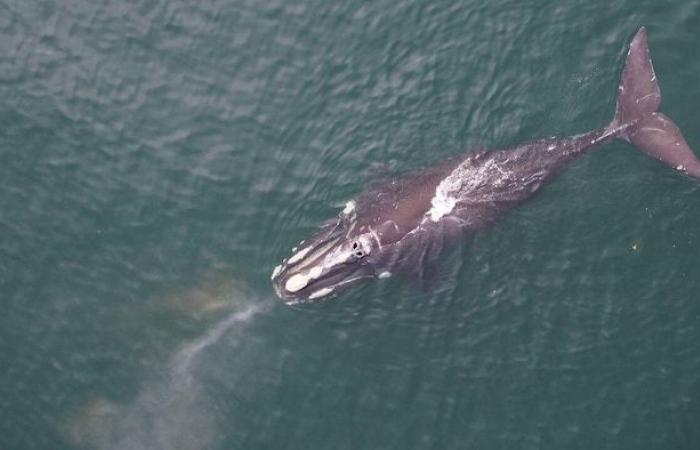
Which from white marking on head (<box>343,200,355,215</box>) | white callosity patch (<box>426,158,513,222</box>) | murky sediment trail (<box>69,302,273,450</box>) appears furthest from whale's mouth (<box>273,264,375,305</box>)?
white callosity patch (<box>426,158,513,222</box>)

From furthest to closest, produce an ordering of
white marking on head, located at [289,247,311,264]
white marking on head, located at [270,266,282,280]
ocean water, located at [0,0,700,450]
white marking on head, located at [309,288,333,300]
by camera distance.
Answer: white marking on head, located at [270,266,282,280], white marking on head, located at [289,247,311,264], white marking on head, located at [309,288,333,300], ocean water, located at [0,0,700,450]

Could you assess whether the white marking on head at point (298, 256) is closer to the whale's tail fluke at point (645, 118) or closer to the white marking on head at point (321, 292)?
the white marking on head at point (321, 292)

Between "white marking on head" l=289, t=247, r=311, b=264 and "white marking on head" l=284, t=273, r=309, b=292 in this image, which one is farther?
"white marking on head" l=289, t=247, r=311, b=264

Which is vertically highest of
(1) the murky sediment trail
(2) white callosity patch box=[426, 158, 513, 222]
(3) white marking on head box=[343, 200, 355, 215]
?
(3) white marking on head box=[343, 200, 355, 215]

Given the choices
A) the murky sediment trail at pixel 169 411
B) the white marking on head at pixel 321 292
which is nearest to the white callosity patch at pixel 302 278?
the white marking on head at pixel 321 292

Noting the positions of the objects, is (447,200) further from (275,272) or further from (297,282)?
(275,272)

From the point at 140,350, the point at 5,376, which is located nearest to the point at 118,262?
the point at 140,350

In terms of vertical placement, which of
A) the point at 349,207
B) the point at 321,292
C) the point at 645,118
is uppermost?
the point at 349,207

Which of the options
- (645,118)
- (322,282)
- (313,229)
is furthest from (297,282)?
(645,118)

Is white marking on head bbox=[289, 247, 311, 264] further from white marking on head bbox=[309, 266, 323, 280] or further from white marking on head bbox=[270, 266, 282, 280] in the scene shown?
white marking on head bbox=[309, 266, 323, 280]
